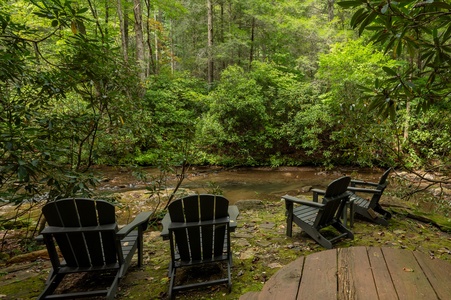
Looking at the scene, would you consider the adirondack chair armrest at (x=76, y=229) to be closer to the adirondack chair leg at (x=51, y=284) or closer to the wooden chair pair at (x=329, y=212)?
the adirondack chair leg at (x=51, y=284)

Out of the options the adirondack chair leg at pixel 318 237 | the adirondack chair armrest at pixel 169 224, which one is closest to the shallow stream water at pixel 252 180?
the adirondack chair leg at pixel 318 237

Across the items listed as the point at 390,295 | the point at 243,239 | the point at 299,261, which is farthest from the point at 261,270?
the point at 390,295

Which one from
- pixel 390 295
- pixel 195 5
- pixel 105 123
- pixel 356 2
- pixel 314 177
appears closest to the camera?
pixel 390 295

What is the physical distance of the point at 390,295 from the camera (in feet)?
4.18

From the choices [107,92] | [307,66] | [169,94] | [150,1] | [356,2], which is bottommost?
[107,92]

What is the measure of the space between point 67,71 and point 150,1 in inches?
519

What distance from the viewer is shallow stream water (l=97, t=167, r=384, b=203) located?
817cm

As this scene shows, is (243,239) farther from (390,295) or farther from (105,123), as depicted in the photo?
(105,123)

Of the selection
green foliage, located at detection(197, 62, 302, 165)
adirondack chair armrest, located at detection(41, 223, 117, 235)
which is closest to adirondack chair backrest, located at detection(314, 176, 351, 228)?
adirondack chair armrest, located at detection(41, 223, 117, 235)

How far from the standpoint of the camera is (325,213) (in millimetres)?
3256

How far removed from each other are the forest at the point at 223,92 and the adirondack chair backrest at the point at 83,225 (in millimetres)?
347

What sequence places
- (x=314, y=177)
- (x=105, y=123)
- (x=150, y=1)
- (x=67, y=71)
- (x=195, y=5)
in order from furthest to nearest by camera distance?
(x=195, y=5) → (x=150, y=1) → (x=314, y=177) → (x=105, y=123) → (x=67, y=71)

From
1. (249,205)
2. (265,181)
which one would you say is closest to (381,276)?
(249,205)

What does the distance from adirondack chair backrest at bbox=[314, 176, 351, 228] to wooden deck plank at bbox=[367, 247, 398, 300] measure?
4.54ft
